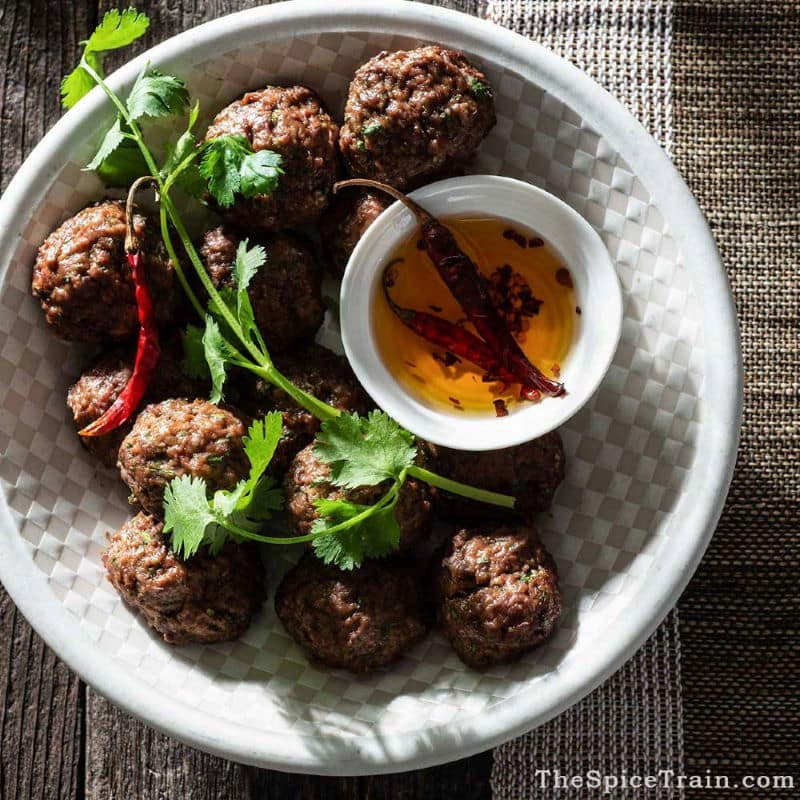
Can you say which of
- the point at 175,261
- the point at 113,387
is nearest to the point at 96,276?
the point at 175,261

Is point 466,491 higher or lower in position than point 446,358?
lower

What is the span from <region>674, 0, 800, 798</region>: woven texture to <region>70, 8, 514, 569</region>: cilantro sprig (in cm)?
110

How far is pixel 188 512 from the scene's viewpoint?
2.68 meters

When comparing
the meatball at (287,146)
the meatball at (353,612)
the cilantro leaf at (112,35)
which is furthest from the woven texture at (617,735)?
the cilantro leaf at (112,35)

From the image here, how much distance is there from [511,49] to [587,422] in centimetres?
125

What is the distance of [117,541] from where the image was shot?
296 centimetres

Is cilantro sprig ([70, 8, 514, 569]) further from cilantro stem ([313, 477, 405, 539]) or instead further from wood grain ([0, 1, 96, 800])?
wood grain ([0, 1, 96, 800])

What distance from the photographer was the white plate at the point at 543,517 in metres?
2.92

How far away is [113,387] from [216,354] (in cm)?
39

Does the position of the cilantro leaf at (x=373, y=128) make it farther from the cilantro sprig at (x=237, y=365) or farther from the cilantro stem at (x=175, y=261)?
the cilantro stem at (x=175, y=261)

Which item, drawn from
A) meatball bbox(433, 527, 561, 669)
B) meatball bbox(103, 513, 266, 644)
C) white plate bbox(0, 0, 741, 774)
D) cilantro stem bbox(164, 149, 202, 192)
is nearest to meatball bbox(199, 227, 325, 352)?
cilantro stem bbox(164, 149, 202, 192)

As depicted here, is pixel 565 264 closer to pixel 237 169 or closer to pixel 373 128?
pixel 373 128

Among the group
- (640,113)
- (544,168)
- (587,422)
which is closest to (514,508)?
(587,422)

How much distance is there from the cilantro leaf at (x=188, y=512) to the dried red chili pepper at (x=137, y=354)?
0.38m
